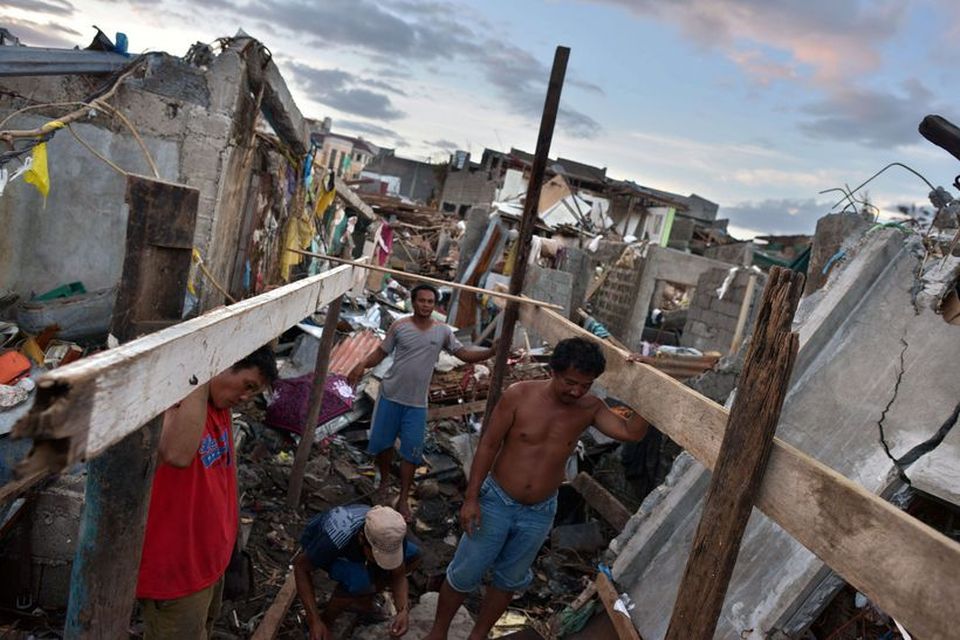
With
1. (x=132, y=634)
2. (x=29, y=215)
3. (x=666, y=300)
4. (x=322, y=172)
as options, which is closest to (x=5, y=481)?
(x=132, y=634)

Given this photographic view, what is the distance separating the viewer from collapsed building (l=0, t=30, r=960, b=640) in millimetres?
3033

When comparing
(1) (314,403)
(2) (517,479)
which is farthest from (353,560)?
(1) (314,403)

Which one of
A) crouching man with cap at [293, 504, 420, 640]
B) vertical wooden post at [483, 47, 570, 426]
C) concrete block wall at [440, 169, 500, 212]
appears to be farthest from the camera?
concrete block wall at [440, 169, 500, 212]

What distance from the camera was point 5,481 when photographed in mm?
3674

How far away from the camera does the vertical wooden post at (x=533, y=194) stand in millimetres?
4242

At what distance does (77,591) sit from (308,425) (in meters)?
3.88

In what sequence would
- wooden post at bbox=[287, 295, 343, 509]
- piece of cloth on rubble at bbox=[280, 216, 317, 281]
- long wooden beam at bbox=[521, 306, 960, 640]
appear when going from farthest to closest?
piece of cloth on rubble at bbox=[280, 216, 317, 281]
wooden post at bbox=[287, 295, 343, 509]
long wooden beam at bbox=[521, 306, 960, 640]

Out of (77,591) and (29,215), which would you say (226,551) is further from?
(29,215)

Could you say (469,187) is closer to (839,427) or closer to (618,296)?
(618,296)

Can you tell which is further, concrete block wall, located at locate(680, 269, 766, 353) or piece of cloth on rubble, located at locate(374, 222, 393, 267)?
piece of cloth on rubble, located at locate(374, 222, 393, 267)

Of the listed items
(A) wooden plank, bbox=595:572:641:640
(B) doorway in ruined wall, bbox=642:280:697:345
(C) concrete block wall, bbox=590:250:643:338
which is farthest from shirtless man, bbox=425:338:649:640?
(B) doorway in ruined wall, bbox=642:280:697:345

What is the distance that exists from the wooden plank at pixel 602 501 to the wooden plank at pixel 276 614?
9.50 feet

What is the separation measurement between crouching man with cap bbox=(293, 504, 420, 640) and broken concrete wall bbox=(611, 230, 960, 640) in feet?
4.76

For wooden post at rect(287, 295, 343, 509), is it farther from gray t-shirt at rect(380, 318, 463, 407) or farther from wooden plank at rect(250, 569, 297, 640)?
wooden plank at rect(250, 569, 297, 640)
